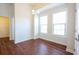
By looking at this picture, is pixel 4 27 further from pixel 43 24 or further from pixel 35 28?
pixel 43 24

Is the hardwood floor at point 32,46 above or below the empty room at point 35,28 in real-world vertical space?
below

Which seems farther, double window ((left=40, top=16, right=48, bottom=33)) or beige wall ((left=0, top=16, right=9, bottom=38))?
double window ((left=40, top=16, right=48, bottom=33))

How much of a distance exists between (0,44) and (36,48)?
0.78 meters

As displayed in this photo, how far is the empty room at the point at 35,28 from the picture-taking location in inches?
72.0

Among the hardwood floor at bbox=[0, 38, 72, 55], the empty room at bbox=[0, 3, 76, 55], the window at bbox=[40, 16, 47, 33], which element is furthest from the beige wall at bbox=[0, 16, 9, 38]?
the window at bbox=[40, 16, 47, 33]

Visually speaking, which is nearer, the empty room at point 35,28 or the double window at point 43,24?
the empty room at point 35,28

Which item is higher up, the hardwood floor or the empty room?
the empty room

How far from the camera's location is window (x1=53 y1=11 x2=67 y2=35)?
1853 millimetres

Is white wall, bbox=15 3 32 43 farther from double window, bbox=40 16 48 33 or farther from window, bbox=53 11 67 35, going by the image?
window, bbox=53 11 67 35

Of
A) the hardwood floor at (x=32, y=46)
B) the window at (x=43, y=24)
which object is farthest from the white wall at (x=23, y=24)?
the window at (x=43, y=24)

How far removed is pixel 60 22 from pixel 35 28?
1.91 feet

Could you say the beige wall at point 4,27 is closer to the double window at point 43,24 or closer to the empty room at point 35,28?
the empty room at point 35,28

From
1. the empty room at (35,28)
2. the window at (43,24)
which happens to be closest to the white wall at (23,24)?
the empty room at (35,28)
